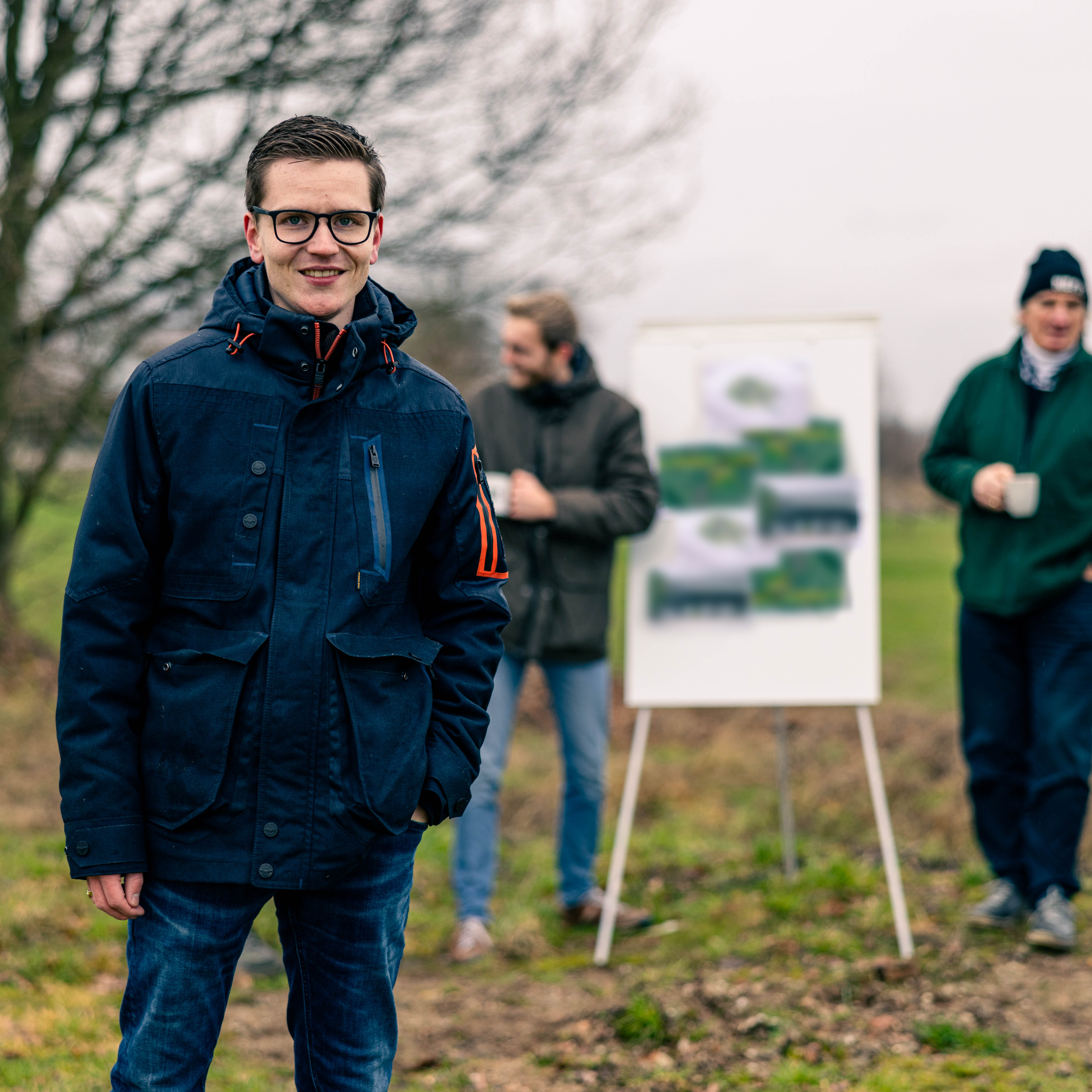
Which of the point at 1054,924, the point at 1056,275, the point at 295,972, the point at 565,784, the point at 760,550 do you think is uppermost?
the point at 1056,275

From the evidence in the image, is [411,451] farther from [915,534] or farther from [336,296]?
[915,534]

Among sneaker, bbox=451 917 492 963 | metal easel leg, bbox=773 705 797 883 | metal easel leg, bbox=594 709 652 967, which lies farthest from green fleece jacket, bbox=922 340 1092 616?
sneaker, bbox=451 917 492 963

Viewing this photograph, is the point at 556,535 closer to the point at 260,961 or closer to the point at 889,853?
the point at 889,853

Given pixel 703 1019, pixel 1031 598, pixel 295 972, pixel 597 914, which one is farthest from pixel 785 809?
A: pixel 295 972

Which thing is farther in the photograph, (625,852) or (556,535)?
(625,852)

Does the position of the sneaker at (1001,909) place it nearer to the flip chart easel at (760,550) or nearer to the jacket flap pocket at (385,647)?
the flip chart easel at (760,550)

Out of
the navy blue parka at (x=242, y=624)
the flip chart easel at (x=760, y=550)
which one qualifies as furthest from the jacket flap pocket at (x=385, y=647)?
the flip chart easel at (x=760, y=550)

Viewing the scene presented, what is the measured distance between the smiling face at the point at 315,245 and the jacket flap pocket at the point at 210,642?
504mm

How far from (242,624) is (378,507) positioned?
10.7 inches

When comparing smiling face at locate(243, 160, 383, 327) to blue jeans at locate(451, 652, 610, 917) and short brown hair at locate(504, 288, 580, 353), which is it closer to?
short brown hair at locate(504, 288, 580, 353)

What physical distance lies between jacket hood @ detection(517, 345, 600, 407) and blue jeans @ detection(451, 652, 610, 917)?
864 mm

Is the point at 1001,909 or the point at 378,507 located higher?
the point at 378,507

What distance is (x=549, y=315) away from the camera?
4.02 meters

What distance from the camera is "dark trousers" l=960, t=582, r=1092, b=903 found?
153 inches
